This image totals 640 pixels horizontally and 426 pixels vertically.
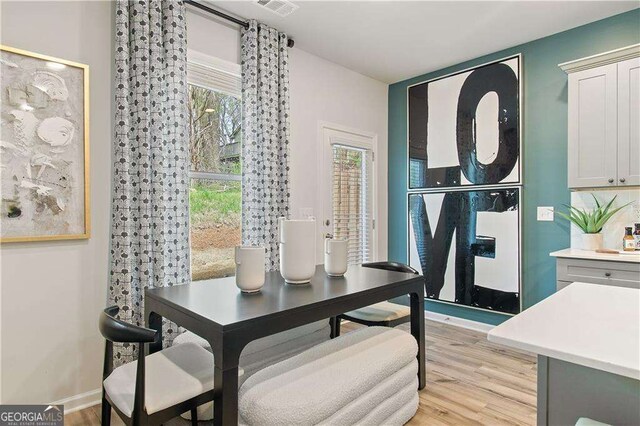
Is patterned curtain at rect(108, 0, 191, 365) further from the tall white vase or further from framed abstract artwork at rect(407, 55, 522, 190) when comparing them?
framed abstract artwork at rect(407, 55, 522, 190)

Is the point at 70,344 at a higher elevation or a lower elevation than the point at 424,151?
lower

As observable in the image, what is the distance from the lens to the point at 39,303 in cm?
216

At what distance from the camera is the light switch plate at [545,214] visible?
3.40 metres

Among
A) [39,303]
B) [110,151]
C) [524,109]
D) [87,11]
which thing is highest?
[87,11]

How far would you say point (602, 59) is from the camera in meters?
2.86

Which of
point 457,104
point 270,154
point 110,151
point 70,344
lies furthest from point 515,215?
point 70,344

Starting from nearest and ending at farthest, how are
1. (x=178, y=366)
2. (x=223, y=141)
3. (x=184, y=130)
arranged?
(x=178, y=366)
(x=184, y=130)
(x=223, y=141)

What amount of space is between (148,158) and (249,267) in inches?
47.1

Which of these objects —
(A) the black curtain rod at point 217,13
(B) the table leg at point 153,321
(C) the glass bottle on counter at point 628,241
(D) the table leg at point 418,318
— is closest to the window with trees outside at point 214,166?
(A) the black curtain rod at point 217,13

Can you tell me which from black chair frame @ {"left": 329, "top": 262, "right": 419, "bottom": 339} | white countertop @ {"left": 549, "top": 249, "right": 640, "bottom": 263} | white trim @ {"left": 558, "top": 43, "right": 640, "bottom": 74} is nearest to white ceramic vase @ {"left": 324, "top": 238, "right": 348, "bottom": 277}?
black chair frame @ {"left": 329, "top": 262, "right": 419, "bottom": 339}

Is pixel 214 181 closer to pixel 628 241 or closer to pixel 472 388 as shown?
pixel 472 388

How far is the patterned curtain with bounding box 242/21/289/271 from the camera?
3102mm

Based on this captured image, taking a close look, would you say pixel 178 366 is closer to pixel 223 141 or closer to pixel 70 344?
pixel 70 344

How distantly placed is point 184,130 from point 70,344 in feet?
5.26
